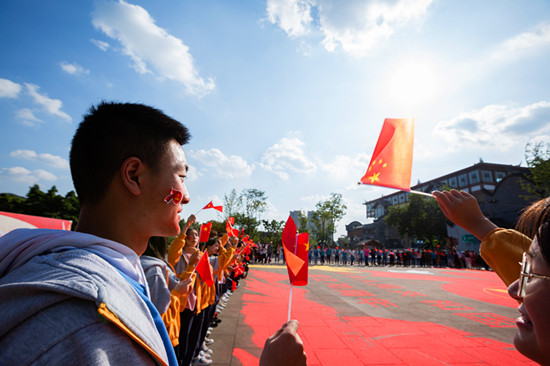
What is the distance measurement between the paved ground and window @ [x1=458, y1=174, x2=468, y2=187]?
2113 inches

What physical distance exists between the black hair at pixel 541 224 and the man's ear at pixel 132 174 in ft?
5.73

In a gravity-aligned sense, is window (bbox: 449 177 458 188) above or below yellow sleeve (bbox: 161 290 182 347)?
above

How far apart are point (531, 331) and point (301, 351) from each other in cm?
92

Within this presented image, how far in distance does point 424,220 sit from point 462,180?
18675 mm

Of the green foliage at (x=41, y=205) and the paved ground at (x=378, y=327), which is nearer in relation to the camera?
the paved ground at (x=378, y=327)

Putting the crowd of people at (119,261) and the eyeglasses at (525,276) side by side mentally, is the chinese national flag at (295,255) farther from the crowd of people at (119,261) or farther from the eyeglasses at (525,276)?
the eyeglasses at (525,276)

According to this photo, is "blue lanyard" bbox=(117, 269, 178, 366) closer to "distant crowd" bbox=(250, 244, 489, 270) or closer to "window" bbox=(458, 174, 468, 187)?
"distant crowd" bbox=(250, 244, 489, 270)

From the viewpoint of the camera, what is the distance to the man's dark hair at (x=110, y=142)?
1152mm

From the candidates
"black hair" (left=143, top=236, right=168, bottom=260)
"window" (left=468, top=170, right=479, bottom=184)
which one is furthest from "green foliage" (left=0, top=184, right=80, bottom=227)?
"window" (left=468, top=170, right=479, bottom=184)

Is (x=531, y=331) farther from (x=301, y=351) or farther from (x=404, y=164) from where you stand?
(x=404, y=164)

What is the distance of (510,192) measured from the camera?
3055cm

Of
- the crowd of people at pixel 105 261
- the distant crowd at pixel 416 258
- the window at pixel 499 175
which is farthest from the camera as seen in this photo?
the window at pixel 499 175

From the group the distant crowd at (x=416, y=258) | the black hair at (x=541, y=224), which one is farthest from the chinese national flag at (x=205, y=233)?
the distant crowd at (x=416, y=258)

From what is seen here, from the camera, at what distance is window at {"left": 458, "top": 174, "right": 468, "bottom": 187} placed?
174 feet
